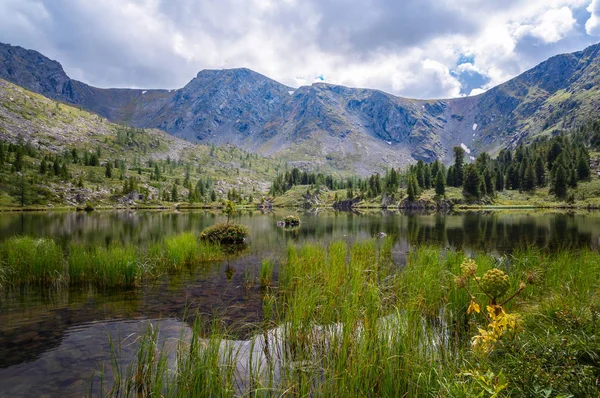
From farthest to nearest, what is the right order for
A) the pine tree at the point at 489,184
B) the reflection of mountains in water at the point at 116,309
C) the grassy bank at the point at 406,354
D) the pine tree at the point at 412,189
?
the pine tree at the point at 489,184, the pine tree at the point at 412,189, the reflection of mountains in water at the point at 116,309, the grassy bank at the point at 406,354

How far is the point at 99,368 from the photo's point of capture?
25.9 ft

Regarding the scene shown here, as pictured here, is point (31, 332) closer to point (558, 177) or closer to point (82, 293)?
point (82, 293)

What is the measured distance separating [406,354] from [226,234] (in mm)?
29660

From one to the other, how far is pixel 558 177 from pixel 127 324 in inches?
7722

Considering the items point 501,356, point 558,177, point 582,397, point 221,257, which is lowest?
point 221,257

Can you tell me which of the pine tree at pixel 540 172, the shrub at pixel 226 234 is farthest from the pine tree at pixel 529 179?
the shrub at pixel 226 234

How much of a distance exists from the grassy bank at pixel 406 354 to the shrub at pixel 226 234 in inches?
906

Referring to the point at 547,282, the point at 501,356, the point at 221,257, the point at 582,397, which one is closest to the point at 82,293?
the point at 221,257

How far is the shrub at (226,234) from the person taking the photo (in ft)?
112

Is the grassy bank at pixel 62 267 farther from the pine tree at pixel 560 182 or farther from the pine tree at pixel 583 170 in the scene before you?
the pine tree at pixel 583 170

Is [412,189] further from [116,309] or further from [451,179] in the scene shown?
[116,309]

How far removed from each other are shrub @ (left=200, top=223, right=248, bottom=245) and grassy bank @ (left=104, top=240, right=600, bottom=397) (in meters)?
23.0

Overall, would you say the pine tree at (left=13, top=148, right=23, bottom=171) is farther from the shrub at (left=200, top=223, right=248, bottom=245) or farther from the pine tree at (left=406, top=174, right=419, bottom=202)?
the pine tree at (left=406, top=174, right=419, bottom=202)

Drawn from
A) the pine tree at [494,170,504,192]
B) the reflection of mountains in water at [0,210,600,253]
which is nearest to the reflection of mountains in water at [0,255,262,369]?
the reflection of mountains in water at [0,210,600,253]
